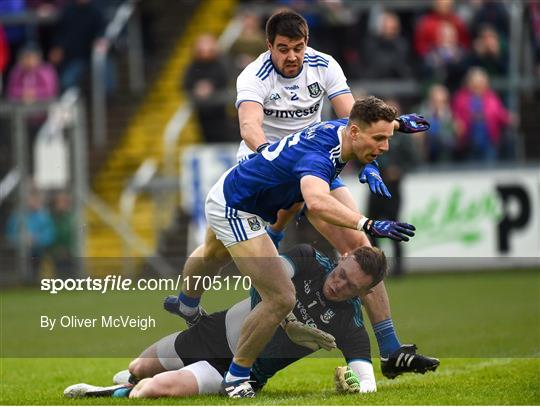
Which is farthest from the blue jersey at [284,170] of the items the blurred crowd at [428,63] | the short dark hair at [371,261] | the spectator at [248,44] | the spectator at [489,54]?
the spectator at [489,54]

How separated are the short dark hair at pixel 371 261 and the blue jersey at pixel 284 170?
53 centimetres

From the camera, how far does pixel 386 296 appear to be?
948 centimetres

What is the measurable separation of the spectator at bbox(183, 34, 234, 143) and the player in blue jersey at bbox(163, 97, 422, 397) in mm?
10498

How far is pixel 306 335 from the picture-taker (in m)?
8.95

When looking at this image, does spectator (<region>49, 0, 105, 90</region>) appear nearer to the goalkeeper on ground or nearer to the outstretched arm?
the outstretched arm

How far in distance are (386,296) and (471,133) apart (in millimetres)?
11038

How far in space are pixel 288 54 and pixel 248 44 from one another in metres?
10.6

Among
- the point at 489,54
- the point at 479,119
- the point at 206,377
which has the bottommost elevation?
the point at 206,377

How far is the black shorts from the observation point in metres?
9.23

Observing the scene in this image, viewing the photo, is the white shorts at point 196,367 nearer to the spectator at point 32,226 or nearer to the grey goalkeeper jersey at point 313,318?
the grey goalkeeper jersey at point 313,318

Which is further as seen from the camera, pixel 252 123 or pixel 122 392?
pixel 252 123

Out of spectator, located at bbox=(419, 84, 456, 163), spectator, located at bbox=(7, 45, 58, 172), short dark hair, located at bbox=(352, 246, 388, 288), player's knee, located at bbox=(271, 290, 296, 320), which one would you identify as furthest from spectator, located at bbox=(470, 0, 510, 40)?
player's knee, located at bbox=(271, 290, 296, 320)

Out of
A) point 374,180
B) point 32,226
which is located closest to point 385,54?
point 32,226

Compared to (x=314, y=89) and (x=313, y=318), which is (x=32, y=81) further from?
(x=313, y=318)
